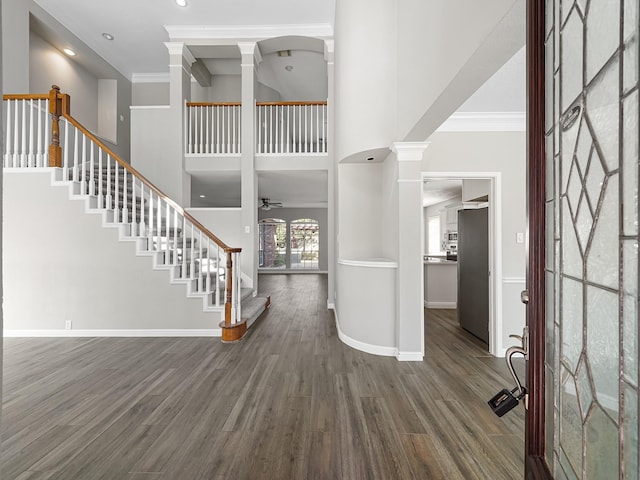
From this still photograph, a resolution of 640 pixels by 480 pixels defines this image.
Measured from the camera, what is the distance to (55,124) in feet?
13.0

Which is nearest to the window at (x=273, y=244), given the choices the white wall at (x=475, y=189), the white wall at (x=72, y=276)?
the white wall at (x=72, y=276)

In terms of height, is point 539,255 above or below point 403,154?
below

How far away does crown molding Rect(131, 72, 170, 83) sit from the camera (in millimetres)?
7141

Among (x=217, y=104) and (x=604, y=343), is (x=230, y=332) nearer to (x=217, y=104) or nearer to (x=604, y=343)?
(x=604, y=343)

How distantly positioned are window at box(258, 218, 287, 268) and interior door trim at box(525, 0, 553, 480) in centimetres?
1113

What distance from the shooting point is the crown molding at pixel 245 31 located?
5.48 metres

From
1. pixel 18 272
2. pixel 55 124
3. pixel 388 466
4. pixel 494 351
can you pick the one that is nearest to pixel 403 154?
pixel 494 351

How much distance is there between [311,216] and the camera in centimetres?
1166

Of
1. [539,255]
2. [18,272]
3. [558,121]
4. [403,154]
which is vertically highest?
[403,154]

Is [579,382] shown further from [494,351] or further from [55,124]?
[55,124]

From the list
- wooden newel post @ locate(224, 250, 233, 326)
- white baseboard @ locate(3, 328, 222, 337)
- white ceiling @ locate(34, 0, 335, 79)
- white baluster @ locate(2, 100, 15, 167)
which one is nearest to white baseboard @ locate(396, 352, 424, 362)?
wooden newel post @ locate(224, 250, 233, 326)

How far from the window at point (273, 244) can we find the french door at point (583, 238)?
11157 mm

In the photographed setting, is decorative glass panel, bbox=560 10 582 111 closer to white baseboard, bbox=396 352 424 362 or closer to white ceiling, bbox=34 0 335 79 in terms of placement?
white baseboard, bbox=396 352 424 362

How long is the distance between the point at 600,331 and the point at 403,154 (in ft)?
9.00
